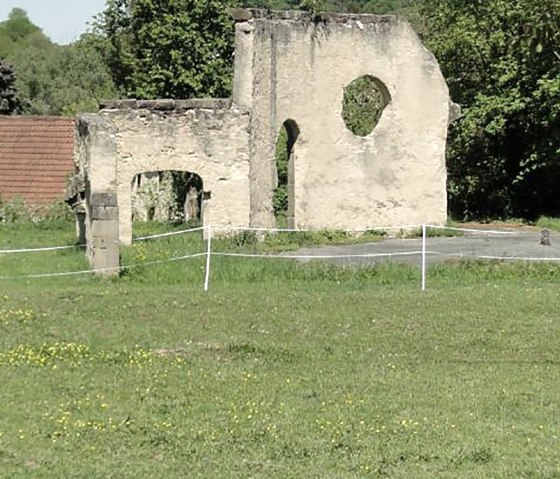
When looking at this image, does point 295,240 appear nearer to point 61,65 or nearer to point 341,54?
point 341,54

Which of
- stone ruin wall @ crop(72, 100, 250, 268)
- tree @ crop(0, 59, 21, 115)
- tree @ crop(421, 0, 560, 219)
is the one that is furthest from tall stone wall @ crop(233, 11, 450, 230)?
tree @ crop(0, 59, 21, 115)

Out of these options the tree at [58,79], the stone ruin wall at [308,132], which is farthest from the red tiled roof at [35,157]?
the tree at [58,79]

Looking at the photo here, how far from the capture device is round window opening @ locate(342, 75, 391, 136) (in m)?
34.2

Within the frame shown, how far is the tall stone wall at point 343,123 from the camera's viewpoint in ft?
80.0

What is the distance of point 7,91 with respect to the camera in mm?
46188

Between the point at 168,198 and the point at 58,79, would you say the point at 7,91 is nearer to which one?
the point at 168,198

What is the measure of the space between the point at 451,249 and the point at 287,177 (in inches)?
287

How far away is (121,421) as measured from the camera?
9.04 metres

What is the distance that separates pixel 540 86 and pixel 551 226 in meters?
3.59

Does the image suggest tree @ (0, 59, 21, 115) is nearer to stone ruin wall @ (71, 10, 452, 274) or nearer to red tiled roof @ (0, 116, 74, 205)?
red tiled roof @ (0, 116, 74, 205)

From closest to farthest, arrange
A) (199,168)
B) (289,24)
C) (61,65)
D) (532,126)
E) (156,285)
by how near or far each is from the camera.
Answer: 1. (156,285)
2. (199,168)
3. (289,24)
4. (532,126)
5. (61,65)

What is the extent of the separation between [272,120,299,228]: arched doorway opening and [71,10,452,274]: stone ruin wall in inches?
4.4

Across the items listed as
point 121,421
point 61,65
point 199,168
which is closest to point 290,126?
point 199,168

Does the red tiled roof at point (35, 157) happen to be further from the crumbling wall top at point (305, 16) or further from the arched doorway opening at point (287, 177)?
the crumbling wall top at point (305, 16)
